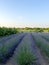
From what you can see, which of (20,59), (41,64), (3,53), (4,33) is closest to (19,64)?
(20,59)

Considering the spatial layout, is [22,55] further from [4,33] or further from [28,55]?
[4,33]

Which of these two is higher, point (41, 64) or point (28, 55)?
point (28, 55)

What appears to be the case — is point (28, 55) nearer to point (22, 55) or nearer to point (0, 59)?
point (22, 55)

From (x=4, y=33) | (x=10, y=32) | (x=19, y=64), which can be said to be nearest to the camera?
(x=19, y=64)

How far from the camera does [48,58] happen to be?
7551 mm

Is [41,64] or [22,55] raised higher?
[22,55]

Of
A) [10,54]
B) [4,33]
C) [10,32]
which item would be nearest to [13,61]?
[10,54]

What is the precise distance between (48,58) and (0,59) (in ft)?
6.33

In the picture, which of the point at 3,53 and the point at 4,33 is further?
the point at 4,33

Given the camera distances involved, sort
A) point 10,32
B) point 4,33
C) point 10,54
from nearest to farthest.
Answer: point 10,54
point 4,33
point 10,32

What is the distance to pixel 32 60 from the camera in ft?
20.5

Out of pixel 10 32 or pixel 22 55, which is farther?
pixel 10 32

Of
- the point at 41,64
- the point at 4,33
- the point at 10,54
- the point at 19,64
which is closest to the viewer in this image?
the point at 19,64

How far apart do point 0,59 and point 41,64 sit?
1.64 meters
